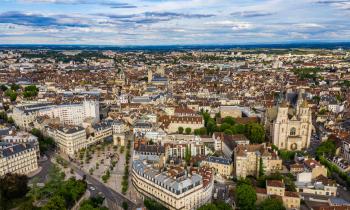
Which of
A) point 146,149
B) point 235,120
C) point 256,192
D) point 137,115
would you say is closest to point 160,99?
point 137,115

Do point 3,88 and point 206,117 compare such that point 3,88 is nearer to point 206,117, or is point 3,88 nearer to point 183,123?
point 206,117

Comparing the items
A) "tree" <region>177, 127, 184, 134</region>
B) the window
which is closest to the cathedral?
the window

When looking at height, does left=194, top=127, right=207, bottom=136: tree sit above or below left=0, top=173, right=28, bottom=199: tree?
above

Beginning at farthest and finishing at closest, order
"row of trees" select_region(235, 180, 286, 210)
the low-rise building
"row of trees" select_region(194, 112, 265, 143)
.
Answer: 1. "row of trees" select_region(194, 112, 265, 143)
2. the low-rise building
3. "row of trees" select_region(235, 180, 286, 210)

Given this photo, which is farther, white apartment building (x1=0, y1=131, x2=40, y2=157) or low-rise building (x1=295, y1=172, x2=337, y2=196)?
white apartment building (x1=0, y1=131, x2=40, y2=157)

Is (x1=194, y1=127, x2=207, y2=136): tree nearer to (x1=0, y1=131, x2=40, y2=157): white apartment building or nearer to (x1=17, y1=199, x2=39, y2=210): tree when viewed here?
(x1=0, y1=131, x2=40, y2=157): white apartment building

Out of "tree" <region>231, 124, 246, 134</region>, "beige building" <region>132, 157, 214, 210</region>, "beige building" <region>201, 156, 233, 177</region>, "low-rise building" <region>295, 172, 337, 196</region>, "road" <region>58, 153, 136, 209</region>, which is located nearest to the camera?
"beige building" <region>132, 157, 214, 210</region>

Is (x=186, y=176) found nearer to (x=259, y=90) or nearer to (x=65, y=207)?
(x=65, y=207)
